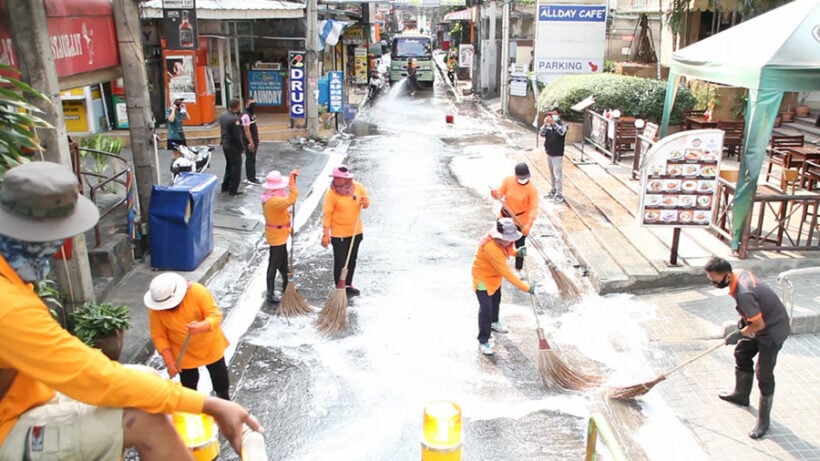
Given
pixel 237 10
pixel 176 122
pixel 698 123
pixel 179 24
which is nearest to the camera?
pixel 179 24

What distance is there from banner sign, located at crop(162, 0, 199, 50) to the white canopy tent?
28.8ft

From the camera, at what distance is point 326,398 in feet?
20.6

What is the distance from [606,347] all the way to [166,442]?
543cm

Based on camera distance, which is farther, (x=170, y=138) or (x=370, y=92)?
(x=370, y=92)

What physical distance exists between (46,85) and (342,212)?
332 cm

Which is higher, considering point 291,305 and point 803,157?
point 803,157

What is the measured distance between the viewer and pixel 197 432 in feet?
12.9

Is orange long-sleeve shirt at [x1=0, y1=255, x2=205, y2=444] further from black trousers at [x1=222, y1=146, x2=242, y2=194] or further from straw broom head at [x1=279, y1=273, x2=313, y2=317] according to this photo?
black trousers at [x1=222, y1=146, x2=242, y2=194]

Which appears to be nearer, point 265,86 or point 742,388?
point 742,388

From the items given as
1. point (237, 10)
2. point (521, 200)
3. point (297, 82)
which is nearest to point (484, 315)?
point (521, 200)

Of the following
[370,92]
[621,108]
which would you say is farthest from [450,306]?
[370,92]

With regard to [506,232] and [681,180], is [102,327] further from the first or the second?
[681,180]

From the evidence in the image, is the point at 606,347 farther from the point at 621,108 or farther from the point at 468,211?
the point at 621,108

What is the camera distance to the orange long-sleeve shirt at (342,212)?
26.7 ft
